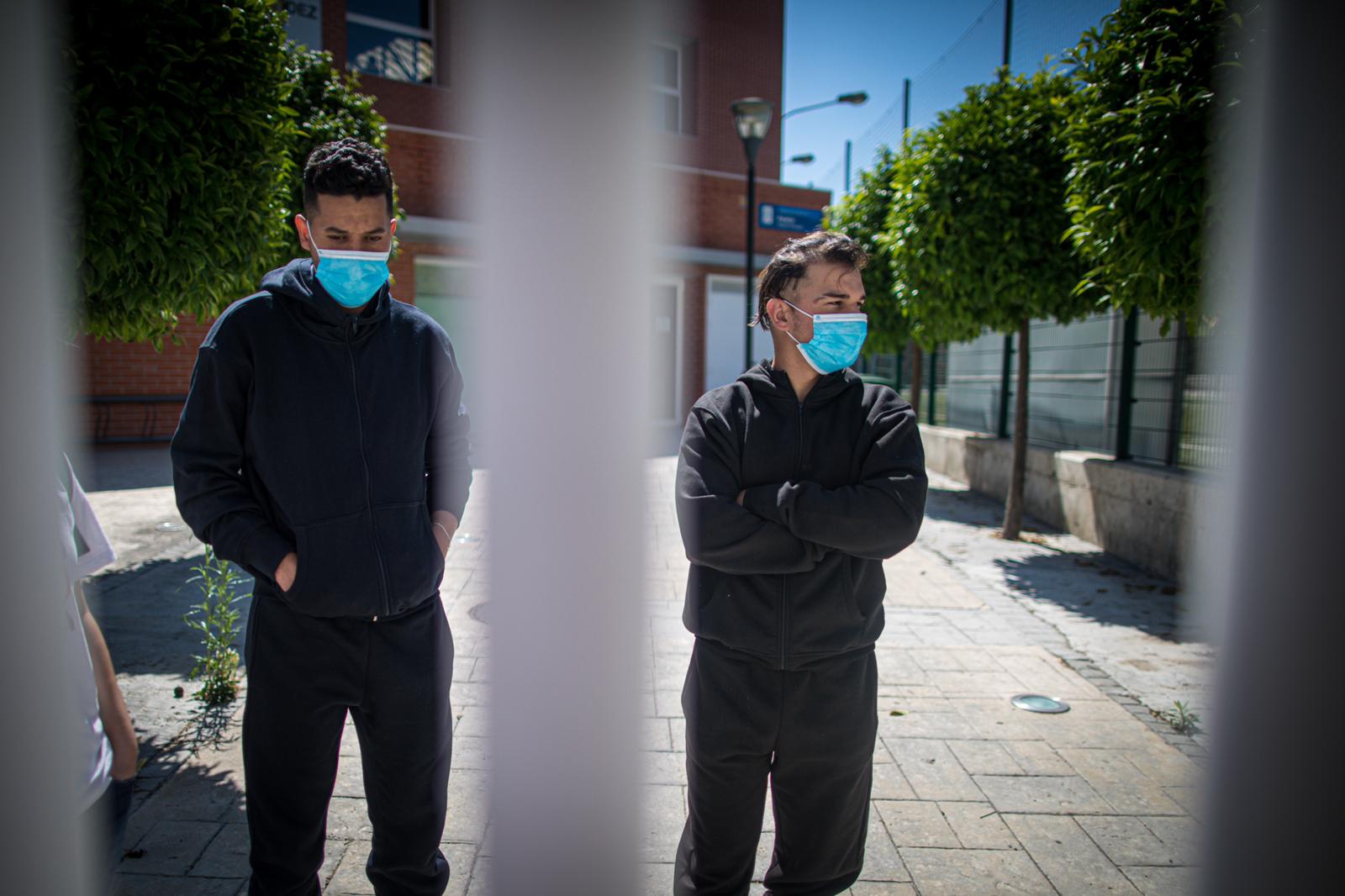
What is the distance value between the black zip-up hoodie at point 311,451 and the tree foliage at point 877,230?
31.8ft

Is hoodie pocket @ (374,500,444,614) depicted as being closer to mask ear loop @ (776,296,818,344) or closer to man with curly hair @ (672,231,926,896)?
man with curly hair @ (672,231,926,896)

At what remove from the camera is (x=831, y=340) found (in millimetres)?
2227

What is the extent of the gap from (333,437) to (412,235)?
12.4 meters

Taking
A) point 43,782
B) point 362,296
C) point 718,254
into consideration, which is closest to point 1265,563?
point 362,296

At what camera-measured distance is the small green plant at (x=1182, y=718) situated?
3.83m

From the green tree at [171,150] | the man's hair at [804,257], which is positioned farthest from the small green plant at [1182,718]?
the green tree at [171,150]

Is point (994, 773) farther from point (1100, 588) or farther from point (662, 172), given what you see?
point (662, 172)

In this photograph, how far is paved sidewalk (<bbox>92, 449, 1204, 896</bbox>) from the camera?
8.73ft

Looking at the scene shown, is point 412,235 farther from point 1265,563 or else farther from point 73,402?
point 1265,563

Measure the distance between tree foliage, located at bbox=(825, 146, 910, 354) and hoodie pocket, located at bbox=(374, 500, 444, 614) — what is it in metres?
9.70

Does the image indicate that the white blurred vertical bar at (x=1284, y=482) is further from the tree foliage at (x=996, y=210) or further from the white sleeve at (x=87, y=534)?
the white sleeve at (x=87, y=534)

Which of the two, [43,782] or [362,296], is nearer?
[43,782]

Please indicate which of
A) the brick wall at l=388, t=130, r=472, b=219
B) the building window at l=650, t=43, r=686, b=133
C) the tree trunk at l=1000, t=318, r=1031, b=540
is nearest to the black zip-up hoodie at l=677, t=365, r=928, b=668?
the tree trunk at l=1000, t=318, r=1031, b=540

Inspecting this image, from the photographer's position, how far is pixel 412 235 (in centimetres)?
1350
